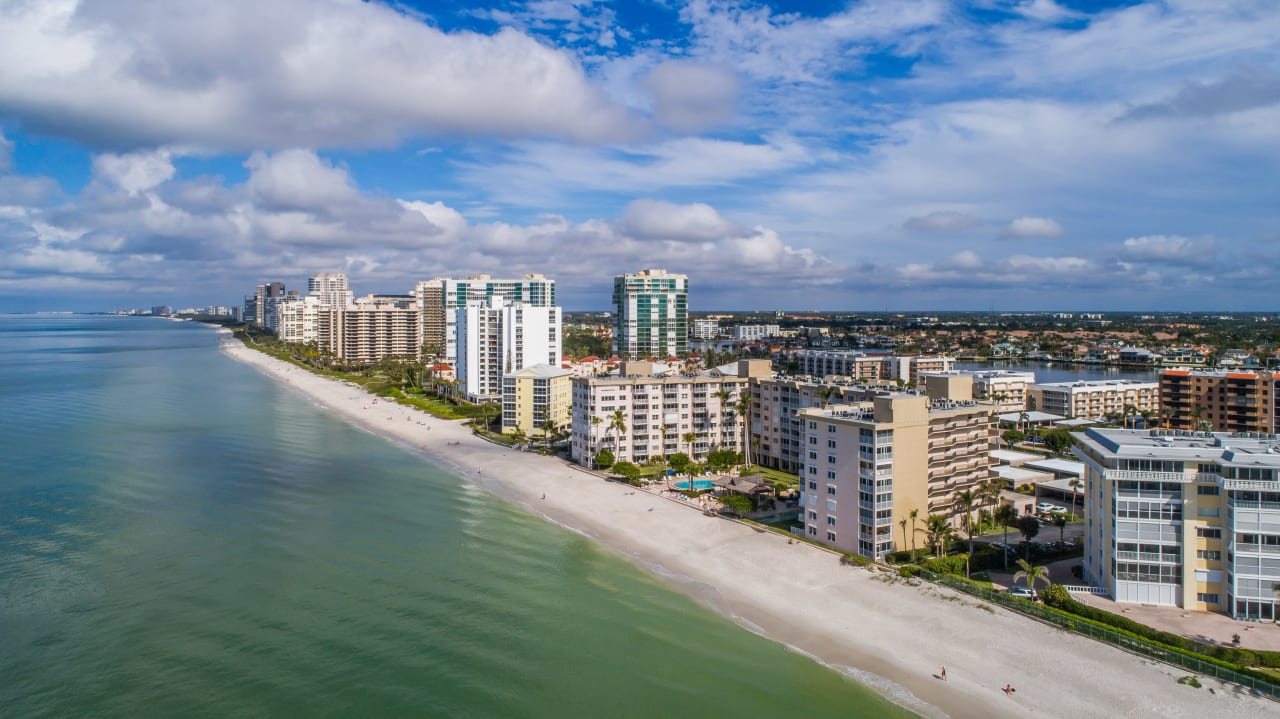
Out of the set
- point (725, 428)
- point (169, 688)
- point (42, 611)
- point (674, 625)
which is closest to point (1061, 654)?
point (674, 625)

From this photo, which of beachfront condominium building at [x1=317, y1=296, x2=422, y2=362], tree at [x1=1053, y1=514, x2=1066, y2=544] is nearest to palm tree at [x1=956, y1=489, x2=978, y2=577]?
tree at [x1=1053, y1=514, x2=1066, y2=544]

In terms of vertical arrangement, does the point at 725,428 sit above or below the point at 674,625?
above

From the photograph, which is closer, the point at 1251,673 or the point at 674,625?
the point at 1251,673

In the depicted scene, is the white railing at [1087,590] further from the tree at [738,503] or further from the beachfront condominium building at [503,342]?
the beachfront condominium building at [503,342]

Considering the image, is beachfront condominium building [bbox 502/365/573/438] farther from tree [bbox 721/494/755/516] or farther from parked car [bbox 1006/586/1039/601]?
parked car [bbox 1006/586/1039/601]

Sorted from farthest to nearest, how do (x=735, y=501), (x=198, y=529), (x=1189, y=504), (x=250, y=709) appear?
(x=735, y=501) → (x=198, y=529) → (x=1189, y=504) → (x=250, y=709)

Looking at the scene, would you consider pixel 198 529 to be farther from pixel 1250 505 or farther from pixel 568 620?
pixel 1250 505

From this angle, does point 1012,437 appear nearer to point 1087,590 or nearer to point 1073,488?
point 1073,488

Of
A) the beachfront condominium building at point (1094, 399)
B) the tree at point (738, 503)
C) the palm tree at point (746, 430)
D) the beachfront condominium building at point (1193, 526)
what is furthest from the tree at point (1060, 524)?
the beachfront condominium building at point (1094, 399)

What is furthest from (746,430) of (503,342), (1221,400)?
(1221,400)
